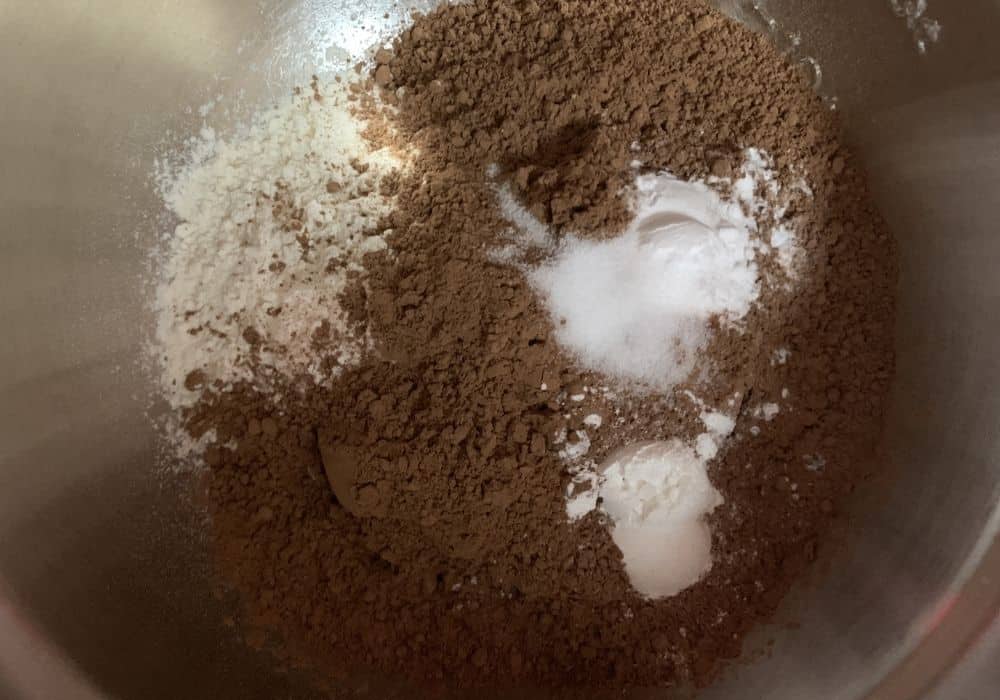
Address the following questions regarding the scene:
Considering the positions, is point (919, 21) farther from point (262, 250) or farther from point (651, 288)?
point (262, 250)

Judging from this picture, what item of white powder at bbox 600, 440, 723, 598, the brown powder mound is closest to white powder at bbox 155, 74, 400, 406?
the brown powder mound

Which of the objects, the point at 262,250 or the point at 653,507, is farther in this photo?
the point at 262,250

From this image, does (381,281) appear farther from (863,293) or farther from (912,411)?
(912,411)

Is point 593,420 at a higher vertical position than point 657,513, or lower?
higher

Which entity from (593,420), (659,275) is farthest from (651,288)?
(593,420)

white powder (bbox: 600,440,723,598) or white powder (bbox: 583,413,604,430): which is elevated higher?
white powder (bbox: 583,413,604,430)

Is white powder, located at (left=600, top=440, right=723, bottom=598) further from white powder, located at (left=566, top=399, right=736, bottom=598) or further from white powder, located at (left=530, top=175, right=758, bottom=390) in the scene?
white powder, located at (left=530, top=175, right=758, bottom=390)
